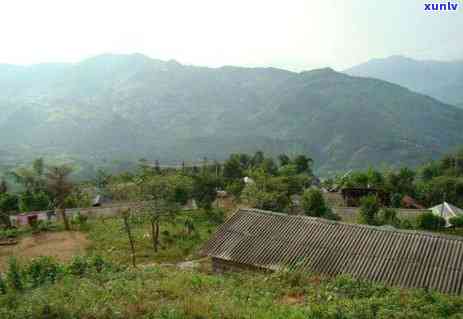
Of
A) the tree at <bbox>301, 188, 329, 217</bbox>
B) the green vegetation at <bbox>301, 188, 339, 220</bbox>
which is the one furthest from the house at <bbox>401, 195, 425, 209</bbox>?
the tree at <bbox>301, 188, 329, 217</bbox>

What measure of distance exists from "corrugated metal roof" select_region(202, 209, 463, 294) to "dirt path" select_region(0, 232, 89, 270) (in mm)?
12026

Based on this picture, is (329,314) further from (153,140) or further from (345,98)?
(345,98)

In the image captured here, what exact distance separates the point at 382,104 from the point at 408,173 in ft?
530

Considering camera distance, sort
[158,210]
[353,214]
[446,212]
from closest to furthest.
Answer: [158,210] → [446,212] → [353,214]

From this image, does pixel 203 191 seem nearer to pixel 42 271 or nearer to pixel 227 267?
pixel 227 267

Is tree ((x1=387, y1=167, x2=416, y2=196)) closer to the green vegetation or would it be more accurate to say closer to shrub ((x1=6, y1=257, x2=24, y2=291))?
the green vegetation

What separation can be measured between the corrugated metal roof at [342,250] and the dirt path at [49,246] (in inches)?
473

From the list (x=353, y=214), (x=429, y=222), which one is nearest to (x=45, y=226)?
(x=353, y=214)

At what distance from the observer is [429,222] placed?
28297 mm

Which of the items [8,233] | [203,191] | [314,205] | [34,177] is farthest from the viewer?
[34,177]

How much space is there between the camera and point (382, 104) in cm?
19838

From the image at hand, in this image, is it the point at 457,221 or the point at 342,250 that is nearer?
the point at 342,250

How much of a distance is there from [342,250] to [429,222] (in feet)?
64.3

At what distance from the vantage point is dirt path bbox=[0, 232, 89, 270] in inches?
878
